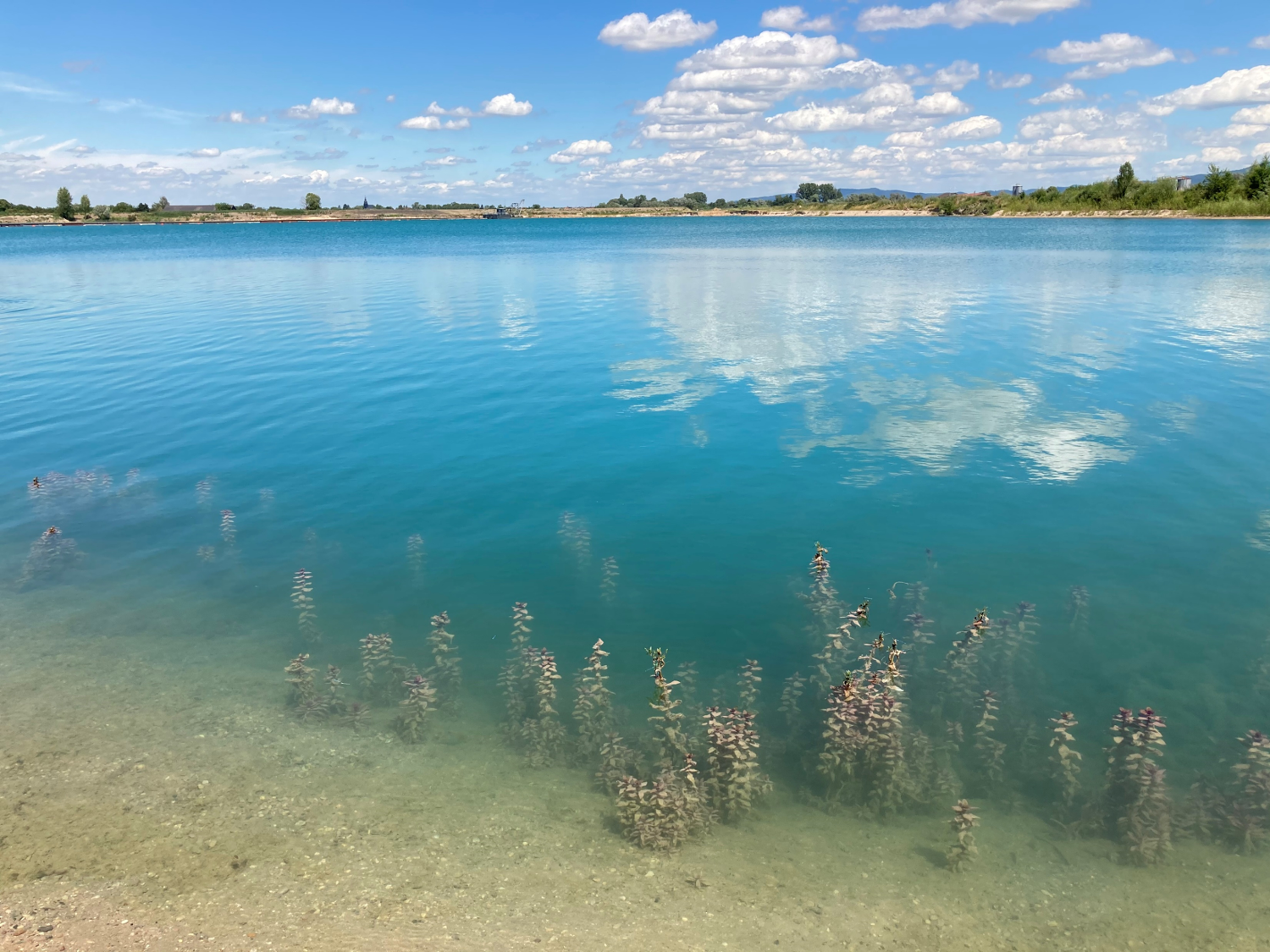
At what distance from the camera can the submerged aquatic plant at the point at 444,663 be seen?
15.0 meters

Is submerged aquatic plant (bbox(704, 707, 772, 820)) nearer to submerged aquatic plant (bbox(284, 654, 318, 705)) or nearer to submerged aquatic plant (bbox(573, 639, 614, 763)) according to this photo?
submerged aquatic plant (bbox(573, 639, 614, 763))

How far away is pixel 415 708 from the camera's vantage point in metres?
14.4

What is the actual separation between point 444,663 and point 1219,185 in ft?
796

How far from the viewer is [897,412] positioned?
31.1 m

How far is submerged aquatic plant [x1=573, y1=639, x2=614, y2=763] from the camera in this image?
44.1 feet

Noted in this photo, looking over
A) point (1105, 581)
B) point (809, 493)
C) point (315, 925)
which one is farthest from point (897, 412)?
point (315, 925)

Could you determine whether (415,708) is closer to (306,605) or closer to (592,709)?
(592,709)

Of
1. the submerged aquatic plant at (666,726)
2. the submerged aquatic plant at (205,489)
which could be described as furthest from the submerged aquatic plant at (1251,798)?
the submerged aquatic plant at (205,489)

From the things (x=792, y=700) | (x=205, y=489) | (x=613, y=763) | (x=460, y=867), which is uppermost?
(x=205, y=489)

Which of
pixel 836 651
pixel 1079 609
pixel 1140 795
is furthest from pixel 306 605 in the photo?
pixel 1079 609

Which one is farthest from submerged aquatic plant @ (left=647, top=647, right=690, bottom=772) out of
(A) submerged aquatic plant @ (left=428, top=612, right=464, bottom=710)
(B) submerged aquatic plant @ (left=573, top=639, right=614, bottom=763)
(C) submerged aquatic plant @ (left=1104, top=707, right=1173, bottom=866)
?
(C) submerged aquatic plant @ (left=1104, top=707, right=1173, bottom=866)

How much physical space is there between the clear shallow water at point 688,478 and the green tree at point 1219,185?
561 feet

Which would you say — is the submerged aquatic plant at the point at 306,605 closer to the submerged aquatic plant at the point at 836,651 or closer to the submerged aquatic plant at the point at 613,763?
the submerged aquatic plant at the point at 613,763

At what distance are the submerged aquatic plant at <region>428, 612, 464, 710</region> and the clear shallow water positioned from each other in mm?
354
